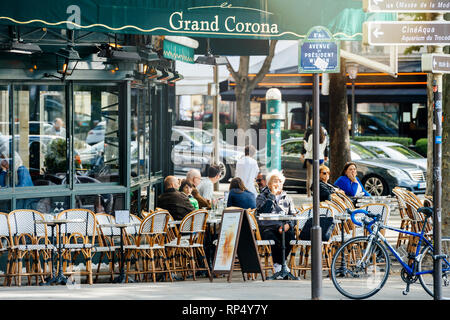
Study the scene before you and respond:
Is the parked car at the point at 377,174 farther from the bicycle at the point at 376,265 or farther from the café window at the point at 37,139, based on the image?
the bicycle at the point at 376,265

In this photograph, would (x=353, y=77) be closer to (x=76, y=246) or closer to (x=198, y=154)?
(x=198, y=154)

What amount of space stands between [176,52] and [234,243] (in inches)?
156

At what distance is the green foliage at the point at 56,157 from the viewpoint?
42.2 feet

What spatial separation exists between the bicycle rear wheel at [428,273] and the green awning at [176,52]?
205 inches

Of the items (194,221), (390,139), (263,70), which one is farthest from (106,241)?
(390,139)

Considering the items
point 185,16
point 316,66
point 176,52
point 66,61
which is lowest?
point 316,66

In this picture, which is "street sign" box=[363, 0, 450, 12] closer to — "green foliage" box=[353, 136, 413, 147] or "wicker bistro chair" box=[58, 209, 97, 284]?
"wicker bistro chair" box=[58, 209, 97, 284]

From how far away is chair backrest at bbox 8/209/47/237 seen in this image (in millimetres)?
11414

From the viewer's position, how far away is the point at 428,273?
9344mm

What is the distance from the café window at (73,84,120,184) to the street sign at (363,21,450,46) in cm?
544

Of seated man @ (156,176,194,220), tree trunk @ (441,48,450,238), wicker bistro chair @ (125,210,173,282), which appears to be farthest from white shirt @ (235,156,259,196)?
tree trunk @ (441,48,450,238)

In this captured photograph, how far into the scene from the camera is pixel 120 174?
44.1 ft

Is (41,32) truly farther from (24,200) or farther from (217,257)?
(217,257)
